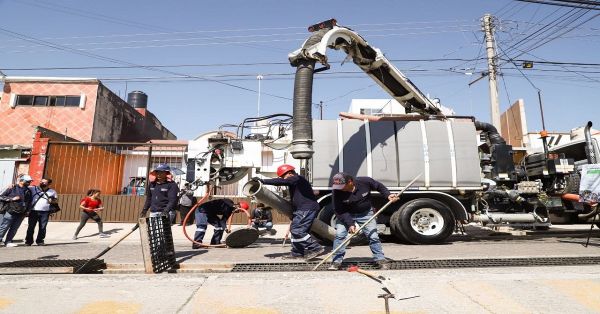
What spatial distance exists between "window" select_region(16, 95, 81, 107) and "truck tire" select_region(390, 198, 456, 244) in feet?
65.3

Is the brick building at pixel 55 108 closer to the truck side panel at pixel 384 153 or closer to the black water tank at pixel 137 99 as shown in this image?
the black water tank at pixel 137 99

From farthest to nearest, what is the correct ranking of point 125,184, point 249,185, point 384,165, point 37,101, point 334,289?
point 37,101
point 125,184
point 384,165
point 249,185
point 334,289

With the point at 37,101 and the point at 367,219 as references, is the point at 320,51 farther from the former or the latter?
the point at 37,101

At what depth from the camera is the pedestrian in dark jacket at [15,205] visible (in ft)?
25.7

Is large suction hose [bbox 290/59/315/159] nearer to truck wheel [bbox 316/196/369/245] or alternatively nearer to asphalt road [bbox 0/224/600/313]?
truck wheel [bbox 316/196/369/245]

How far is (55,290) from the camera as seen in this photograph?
3920mm

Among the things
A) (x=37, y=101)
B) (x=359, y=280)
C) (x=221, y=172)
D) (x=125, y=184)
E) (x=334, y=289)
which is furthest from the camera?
(x=37, y=101)

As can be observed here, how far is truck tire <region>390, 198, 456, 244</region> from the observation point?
766 cm

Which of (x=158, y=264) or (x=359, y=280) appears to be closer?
(x=359, y=280)

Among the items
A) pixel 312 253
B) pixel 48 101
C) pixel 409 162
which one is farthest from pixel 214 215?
pixel 48 101

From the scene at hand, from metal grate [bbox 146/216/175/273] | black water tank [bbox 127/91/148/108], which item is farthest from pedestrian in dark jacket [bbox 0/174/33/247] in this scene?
black water tank [bbox 127/91/148/108]

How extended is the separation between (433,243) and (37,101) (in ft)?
72.9

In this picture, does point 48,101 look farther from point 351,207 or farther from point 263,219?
point 351,207

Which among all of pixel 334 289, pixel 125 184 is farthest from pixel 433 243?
pixel 125 184
